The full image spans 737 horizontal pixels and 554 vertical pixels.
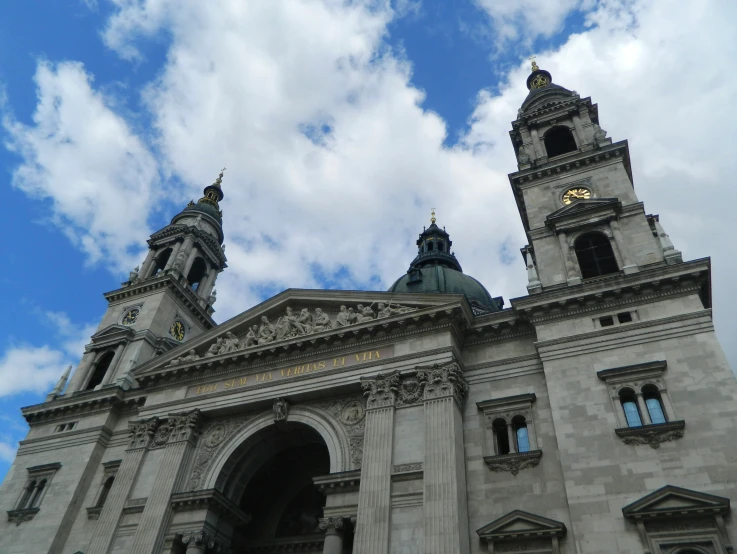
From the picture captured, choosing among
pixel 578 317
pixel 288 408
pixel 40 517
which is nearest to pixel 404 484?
pixel 288 408

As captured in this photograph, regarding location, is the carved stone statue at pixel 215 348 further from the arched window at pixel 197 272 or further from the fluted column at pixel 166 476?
the arched window at pixel 197 272

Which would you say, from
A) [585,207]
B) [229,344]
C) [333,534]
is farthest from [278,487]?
[585,207]

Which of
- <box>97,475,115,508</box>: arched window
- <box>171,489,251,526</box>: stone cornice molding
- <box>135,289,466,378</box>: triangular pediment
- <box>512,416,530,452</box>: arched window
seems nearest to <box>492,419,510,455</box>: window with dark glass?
<box>512,416,530,452</box>: arched window

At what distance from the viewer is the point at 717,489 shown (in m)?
17.7

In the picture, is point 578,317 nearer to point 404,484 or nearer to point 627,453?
point 627,453

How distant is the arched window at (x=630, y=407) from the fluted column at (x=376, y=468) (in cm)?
861

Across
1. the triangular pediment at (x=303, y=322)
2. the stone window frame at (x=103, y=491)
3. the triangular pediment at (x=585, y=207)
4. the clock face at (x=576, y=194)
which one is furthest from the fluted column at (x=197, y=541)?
the clock face at (x=576, y=194)

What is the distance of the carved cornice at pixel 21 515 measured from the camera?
30.0m

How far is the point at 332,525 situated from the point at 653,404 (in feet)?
41.3

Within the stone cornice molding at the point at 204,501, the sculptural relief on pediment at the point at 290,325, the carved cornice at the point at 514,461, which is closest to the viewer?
the carved cornice at the point at 514,461

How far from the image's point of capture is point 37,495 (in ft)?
102

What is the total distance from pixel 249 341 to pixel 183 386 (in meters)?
4.24

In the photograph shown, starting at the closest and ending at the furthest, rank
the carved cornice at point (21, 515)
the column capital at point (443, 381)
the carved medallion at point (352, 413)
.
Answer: the column capital at point (443, 381) → the carved medallion at point (352, 413) → the carved cornice at point (21, 515)

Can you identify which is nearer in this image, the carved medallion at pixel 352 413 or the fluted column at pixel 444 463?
the fluted column at pixel 444 463
